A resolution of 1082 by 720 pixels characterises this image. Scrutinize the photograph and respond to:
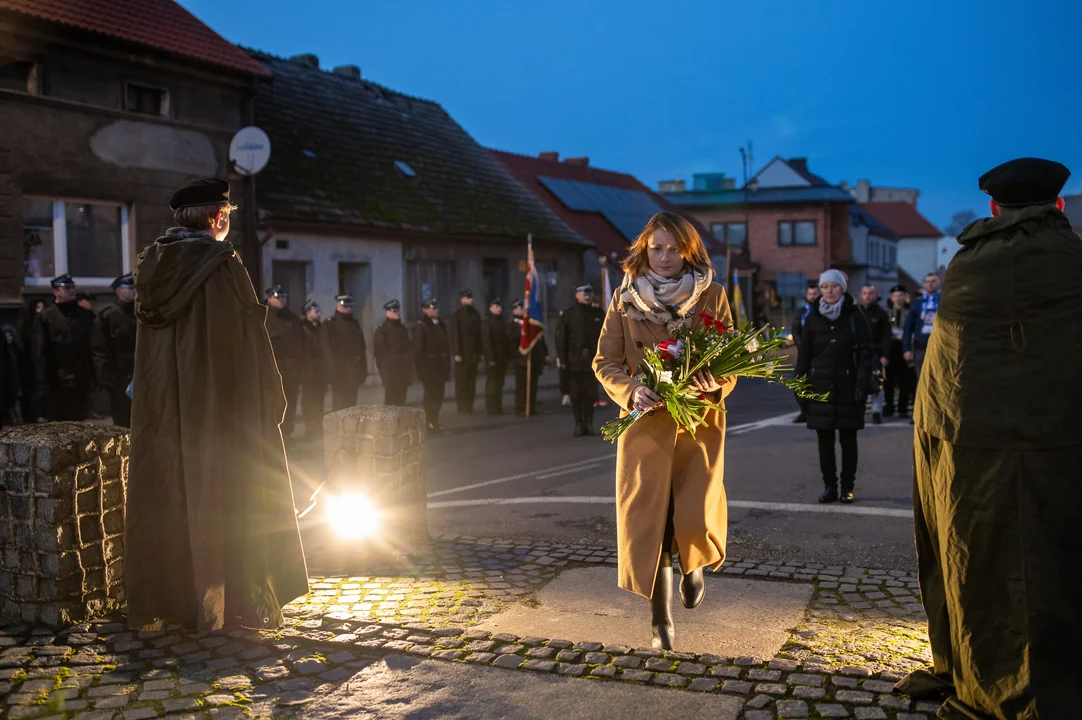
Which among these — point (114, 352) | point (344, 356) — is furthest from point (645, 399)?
point (344, 356)

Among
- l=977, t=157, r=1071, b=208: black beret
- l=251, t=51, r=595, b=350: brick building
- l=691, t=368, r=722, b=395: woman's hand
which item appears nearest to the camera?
l=977, t=157, r=1071, b=208: black beret

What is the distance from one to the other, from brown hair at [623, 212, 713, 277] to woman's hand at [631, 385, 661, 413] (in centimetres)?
60

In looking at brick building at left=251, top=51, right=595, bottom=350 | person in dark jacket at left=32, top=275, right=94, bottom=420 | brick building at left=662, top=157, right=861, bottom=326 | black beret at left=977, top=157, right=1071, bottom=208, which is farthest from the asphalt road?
brick building at left=662, top=157, right=861, bottom=326

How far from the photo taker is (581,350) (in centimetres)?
1547

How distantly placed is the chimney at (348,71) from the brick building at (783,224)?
116ft

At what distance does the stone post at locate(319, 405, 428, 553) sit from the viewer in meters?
7.04

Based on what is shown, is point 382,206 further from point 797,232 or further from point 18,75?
point 797,232

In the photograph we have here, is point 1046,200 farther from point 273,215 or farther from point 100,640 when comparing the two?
point 273,215

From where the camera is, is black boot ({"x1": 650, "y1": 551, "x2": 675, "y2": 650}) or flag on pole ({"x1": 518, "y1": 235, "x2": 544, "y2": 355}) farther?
flag on pole ({"x1": 518, "y1": 235, "x2": 544, "y2": 355})

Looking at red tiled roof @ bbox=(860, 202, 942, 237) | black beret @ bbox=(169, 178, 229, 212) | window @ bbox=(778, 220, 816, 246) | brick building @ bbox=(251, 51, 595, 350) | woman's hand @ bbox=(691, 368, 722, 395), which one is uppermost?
red tiled roof @ bbox=(860, 202, 942, 237)

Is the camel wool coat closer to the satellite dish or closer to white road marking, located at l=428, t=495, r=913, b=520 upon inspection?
white road marking, located at l=428, t=495, r=913, b=520

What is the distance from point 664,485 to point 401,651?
1.36 meters

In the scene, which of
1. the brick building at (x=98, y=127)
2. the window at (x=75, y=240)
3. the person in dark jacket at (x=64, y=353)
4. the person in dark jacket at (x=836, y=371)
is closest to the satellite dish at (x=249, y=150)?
the brick building at (x=98, y=127)

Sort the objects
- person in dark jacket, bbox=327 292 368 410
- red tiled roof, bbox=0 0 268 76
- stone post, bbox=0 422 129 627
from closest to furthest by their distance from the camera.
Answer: stone post, bbox=0 422 129 627
person in dark jacket, bbox=327 292 368 410
red tiled roof, bbox=0 0 268 76
